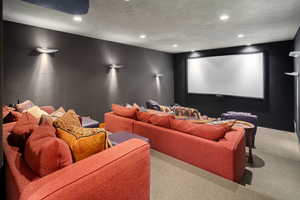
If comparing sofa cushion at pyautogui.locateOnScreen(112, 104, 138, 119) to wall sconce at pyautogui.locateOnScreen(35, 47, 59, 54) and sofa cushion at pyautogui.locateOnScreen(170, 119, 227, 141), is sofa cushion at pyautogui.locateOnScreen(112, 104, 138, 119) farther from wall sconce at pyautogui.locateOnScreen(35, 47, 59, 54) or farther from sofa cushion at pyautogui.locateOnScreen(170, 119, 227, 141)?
wall sconce at pyautogui.locateOnScreen(35, 47, 59, 54)

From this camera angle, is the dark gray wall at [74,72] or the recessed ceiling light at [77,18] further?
the dark gray wall at [74,72]

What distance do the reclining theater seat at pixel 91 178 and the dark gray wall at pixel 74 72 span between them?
9.00ft

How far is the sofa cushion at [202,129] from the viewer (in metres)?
2.14

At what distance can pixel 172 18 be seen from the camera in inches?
127

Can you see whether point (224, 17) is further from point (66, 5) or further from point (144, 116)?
point (66, 5)

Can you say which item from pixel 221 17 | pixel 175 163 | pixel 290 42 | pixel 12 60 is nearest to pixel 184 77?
pixel 290 42

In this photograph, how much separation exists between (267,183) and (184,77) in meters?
5.75

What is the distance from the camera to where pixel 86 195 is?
3.15 ft

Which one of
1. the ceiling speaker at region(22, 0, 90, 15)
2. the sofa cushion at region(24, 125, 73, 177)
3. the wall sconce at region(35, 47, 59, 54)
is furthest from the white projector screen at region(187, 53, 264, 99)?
the sofa cushion at region(24, 125, 73, 177)

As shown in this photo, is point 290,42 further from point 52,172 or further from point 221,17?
point 52,172

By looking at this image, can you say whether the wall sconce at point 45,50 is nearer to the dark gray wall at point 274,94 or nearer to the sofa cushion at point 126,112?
the sofa cushion at point 126,112

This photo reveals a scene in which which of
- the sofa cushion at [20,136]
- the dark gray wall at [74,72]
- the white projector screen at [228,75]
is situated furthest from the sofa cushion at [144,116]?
the white projector screen at [228,75]

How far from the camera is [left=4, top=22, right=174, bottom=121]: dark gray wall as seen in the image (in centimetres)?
346

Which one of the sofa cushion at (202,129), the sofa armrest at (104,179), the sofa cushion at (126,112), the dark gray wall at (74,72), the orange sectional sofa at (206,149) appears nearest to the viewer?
the sofa armrest at (104,179)
